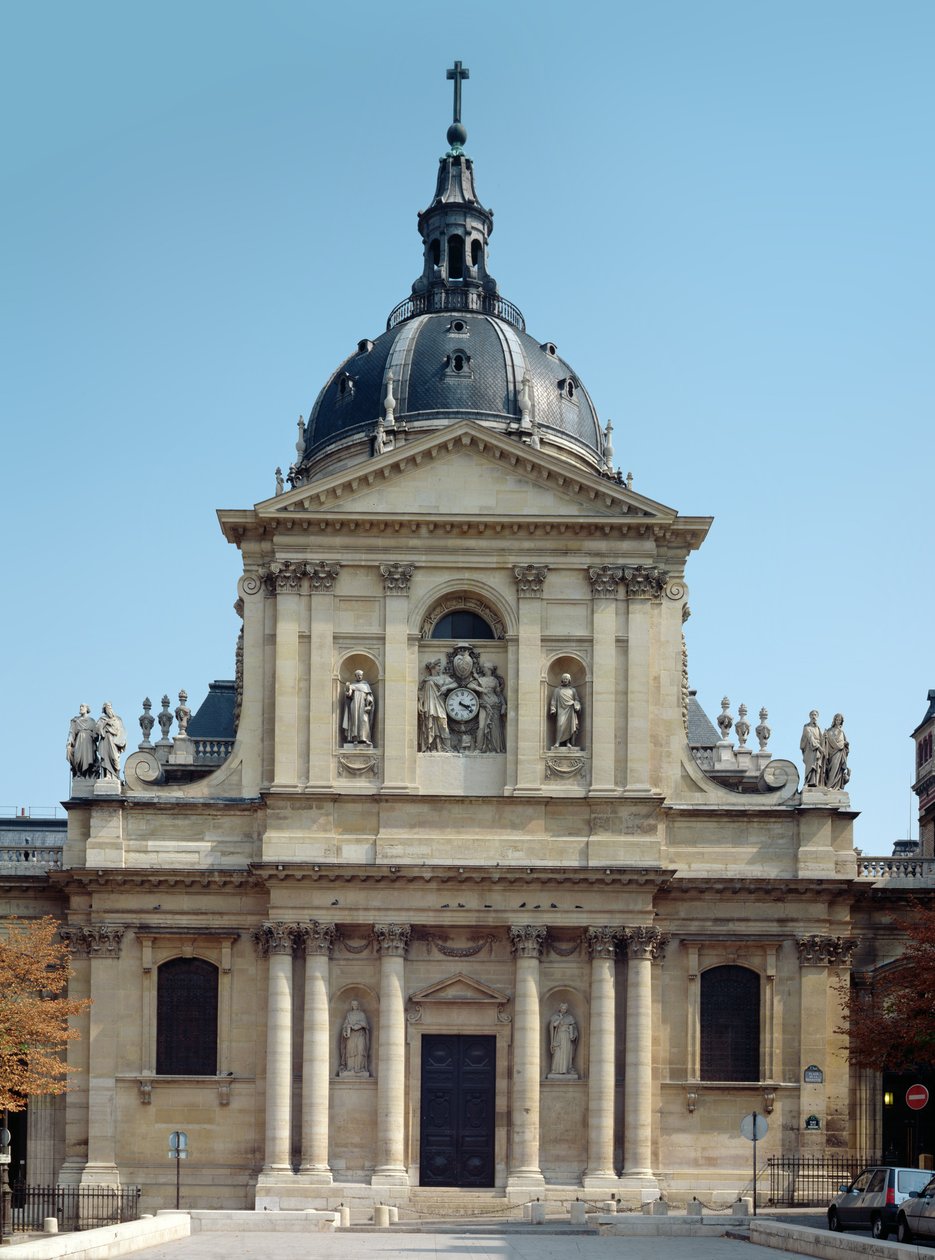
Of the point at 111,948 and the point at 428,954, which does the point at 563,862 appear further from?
the point at 111,948

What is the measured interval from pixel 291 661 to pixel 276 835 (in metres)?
4.43

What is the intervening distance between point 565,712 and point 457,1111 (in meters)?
10.3

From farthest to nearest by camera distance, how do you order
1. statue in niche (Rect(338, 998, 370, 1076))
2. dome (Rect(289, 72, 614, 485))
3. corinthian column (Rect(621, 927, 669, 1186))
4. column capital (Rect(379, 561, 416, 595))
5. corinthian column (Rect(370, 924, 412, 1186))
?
1. dome (Rect(289, 72, 614, 485))
2. column capital (Rect(379, 561, 416, 595))
3. statue in niche (Rect(338, 998, 370, 1076))
4. corinthian column (Rect(621, 927, 669, 1186))
5. corinthian column (Rect(370, 924, 412, 1186))

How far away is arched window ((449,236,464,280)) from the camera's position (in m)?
73.4

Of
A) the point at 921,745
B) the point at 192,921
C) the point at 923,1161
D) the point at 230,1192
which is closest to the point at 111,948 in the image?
the point at 192,921

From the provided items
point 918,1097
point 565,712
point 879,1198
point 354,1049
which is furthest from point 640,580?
point 879,1198

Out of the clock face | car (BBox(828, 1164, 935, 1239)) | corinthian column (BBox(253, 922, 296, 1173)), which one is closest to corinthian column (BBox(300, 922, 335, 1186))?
corinthian column (BBox(253, 922, 296, 1173))

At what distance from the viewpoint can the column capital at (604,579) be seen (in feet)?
179

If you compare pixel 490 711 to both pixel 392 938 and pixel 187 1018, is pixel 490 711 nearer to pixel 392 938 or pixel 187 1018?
pixel 392 938

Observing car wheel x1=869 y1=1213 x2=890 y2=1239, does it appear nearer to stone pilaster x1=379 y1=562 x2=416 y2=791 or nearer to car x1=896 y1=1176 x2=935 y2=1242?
car x1=896 y1=1176 x2=935 y2=1242

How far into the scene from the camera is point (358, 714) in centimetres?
5381

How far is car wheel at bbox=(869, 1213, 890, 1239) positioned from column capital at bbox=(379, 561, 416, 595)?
21.5 metres

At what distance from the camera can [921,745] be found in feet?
313

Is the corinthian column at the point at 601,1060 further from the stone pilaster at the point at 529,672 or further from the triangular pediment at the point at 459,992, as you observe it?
the stone pilaster at the point at 529,672
